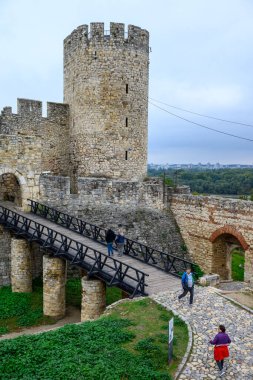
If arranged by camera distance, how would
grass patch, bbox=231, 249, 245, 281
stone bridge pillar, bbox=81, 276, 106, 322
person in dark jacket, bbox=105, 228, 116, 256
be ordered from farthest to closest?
grass patch, bbox=231, 249, 245, 281 → person in dark jacket, bbox=105, 228, 116, 256 → stone bridge pillar, bbox=81, 276, 106, 322

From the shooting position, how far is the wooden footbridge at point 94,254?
36.7 ft

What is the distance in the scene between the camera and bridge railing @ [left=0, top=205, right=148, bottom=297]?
36.3ft

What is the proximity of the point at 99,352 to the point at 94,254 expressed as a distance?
17.0 ft

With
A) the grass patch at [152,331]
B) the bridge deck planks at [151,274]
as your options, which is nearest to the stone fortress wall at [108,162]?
the bridge deck planks at [151,274]

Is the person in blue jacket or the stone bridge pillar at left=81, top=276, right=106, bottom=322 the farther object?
the stone bridge pillar at left=81, top=276, right=106, bottom=322

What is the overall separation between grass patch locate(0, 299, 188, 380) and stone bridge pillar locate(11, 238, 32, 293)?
6.61 meters

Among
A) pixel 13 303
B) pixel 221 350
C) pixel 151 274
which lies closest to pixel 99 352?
pixel 221 350

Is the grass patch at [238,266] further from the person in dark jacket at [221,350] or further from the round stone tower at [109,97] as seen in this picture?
the person in dark jacket at [221,350]

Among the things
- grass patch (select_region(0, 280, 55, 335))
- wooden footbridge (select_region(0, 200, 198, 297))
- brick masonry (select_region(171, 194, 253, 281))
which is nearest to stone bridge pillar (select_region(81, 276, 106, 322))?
wooden footbridge (select_region(0, 200, 198, 297))

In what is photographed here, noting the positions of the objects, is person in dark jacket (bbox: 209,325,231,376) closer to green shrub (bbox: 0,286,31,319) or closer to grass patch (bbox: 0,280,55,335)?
grass patch (bbox: 0,280,55,335)

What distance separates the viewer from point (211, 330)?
28.2 ft

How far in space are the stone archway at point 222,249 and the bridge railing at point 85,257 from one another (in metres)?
5.40

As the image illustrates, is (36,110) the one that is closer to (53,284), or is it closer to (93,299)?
(53,284)

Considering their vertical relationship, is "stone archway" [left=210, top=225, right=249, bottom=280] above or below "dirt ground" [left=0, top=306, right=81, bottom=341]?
above
